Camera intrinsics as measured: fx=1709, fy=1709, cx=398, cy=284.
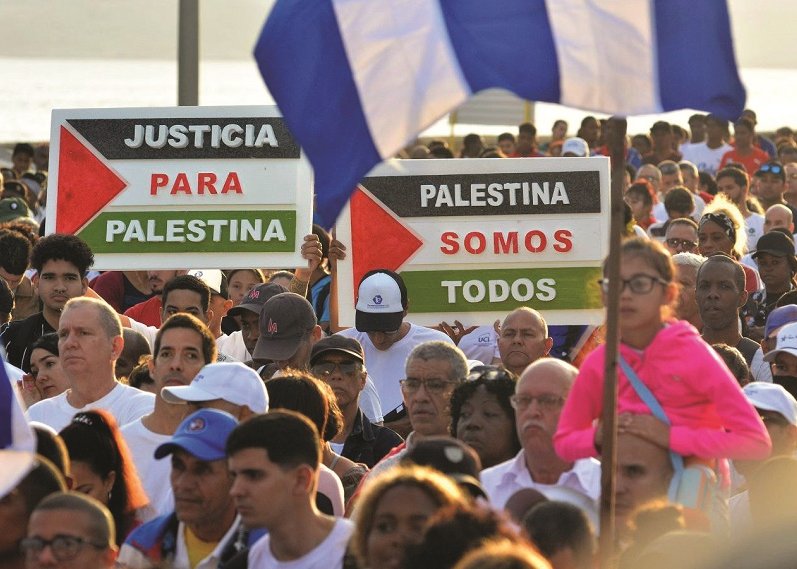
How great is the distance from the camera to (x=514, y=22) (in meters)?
5.16

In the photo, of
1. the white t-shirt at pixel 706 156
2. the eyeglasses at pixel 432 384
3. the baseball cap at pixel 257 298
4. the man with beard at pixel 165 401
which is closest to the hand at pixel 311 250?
the baseball cap at pixel 257 298

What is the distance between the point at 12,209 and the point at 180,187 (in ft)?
17.1

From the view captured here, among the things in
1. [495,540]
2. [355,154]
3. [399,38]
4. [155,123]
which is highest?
[155,123]

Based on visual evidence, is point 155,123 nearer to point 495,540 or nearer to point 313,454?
point 313,454

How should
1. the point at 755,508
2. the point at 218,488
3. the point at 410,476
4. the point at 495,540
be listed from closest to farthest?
the point at 495,540, the point at 410,476, the point at 218,488, the point at 755,508

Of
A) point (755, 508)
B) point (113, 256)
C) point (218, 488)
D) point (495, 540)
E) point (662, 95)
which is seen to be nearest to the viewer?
point (495, 540)

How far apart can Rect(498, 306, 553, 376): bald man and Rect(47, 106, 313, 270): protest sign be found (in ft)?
6.86

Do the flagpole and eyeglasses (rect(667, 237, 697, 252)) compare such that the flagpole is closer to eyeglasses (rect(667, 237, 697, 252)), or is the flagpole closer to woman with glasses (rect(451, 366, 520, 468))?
woman with glasses (rect(451, 366, 520, 468))

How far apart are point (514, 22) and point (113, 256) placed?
5182 mm

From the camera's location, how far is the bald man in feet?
26.3

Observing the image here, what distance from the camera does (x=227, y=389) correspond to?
626cm

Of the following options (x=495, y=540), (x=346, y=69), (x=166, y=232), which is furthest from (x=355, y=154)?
(x=166, y=232)

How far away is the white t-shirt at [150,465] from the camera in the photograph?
20.7ft

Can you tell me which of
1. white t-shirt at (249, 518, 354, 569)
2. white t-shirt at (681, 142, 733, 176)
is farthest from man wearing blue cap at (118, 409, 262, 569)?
white t-shirt at (681, 142, 733, 176)
